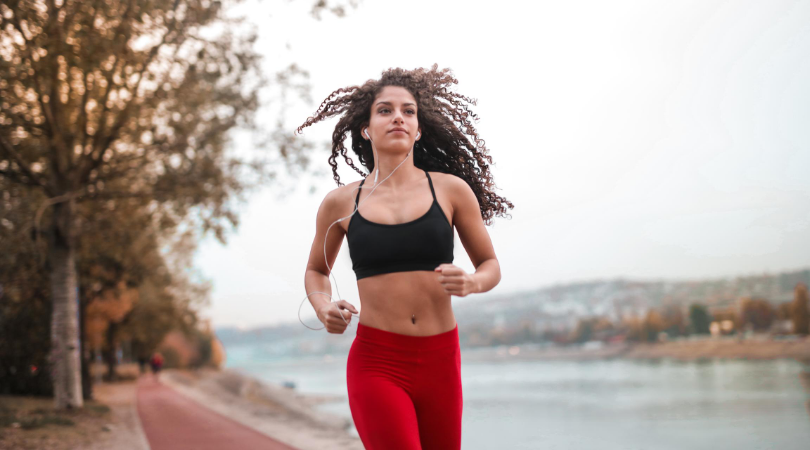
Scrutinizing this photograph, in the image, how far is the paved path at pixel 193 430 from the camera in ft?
32.4

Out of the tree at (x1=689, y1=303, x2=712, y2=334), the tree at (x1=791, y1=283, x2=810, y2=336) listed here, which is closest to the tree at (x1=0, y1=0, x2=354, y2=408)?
the tree at (x1=791, y1=283, x2=810, y2=336)

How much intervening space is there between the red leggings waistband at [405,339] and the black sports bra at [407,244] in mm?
218

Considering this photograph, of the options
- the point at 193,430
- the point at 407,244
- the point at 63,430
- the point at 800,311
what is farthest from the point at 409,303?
the point at 800,311

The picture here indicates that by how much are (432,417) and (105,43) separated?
9024 mm

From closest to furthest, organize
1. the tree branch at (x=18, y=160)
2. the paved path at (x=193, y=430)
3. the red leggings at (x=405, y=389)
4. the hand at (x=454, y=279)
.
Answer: the hand at (x=454, y=279) → the red leggings at (x=405, y=389) → the paved path at (x=193, y=430) → the tree branch at (x=18, y=160)

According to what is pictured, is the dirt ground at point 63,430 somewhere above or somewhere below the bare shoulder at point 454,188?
below

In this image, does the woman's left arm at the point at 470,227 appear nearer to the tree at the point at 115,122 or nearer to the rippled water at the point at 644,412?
the tree at the point at 115,122

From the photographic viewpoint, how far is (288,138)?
1197cm

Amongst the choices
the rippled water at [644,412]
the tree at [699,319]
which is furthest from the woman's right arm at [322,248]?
the tree at [699,319]

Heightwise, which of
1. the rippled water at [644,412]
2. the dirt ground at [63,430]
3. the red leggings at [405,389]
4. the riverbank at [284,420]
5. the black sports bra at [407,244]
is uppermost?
the black sports bra at [407,244]

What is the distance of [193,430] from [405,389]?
36.1 ft

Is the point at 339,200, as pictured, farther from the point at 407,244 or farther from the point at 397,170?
the point at 407,244

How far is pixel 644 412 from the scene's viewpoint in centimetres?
3359

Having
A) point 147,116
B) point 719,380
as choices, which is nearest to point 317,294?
point 147,116
